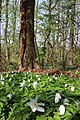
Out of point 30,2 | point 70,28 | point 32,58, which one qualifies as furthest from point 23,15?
point 70,28

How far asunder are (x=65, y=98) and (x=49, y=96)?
6.2 inches

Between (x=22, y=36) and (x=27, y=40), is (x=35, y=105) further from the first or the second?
(x=22, y=36)

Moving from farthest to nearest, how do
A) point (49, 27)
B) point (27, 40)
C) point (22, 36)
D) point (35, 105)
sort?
point (49, 27)
point (22, 36)
point (27, 40)
point (35, 105)

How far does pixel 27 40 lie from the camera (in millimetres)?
10484

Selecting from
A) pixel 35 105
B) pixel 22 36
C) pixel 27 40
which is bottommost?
pixel 27 40

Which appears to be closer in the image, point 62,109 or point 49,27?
point 62,109

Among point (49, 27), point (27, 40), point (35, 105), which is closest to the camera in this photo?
point (35, 105)

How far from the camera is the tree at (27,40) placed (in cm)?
1047

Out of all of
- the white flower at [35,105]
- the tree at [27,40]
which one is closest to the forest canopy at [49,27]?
the tree at [27,40]

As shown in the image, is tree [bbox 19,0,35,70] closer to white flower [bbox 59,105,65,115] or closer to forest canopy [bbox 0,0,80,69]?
forest canopy [bbox 0,0,80,69]

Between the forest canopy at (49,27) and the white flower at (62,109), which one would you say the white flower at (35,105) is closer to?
the white flower at (62,109)

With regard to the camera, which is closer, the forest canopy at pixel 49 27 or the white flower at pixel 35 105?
the white flower at pixel 35 105

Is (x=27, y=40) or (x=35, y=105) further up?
(x=35, y=105)

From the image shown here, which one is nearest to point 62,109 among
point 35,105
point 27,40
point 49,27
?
point 35,105
